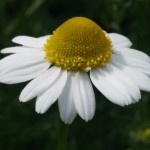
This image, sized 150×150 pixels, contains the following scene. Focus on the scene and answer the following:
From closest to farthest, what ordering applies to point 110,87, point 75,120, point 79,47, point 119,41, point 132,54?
point 110,87 → point 79,47 → point 132,54 → point 119,41 → point 75,120

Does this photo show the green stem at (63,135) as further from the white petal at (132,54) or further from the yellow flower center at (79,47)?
the white petal at (132,54)

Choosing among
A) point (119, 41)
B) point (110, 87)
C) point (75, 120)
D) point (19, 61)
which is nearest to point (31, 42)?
point (19, 61)

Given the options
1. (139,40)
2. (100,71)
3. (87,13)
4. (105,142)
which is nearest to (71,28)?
(100,71)

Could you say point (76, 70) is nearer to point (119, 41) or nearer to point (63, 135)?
point (63, 135)

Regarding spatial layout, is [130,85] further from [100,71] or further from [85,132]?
[85,132]

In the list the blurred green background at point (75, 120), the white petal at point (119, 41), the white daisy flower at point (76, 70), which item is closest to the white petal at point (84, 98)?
the white daisy flower at point (76, 70)

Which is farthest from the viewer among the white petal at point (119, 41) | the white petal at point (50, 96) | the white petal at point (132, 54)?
the white petal at point (119, 41)

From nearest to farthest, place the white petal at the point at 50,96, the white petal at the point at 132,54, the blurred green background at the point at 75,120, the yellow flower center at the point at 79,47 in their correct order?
1. the white petal at the point at 50,96
2. the yellow flower center at the point at 79,47
3. the white petal at the point at 132,54
4. the blurred green background at the point at 75,120
